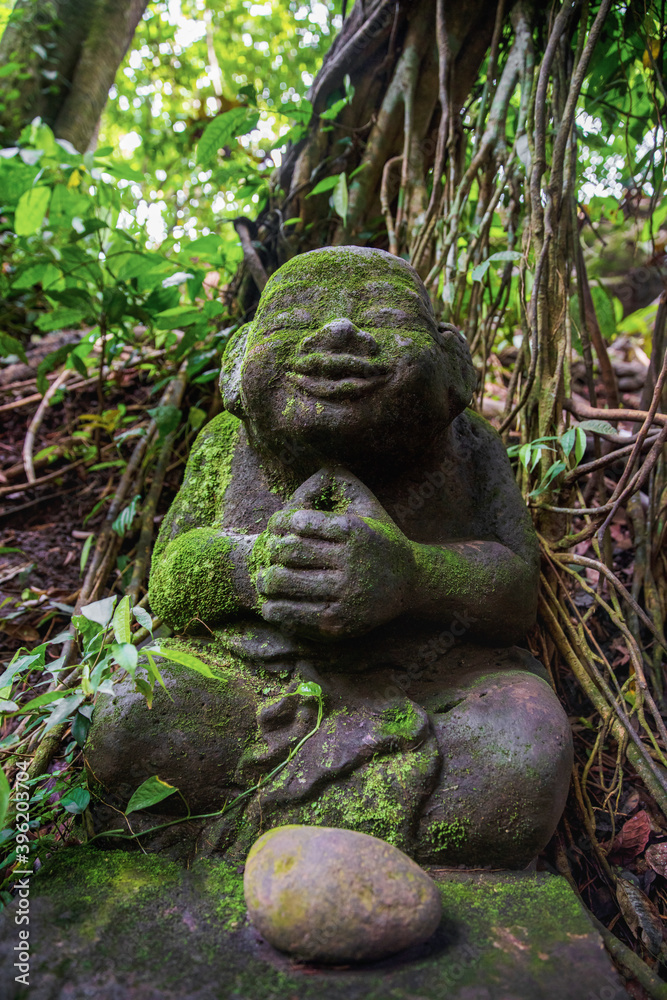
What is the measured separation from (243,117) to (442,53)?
3.54 ft

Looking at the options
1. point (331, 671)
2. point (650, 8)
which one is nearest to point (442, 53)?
point (650, 8)

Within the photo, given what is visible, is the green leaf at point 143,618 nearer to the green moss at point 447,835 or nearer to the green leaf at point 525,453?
the green moss at point 447,835

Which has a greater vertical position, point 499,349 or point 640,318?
point 640,318

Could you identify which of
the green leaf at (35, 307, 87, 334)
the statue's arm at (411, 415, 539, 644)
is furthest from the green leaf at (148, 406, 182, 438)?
the statue's arm at (411, 415, 539, 644)

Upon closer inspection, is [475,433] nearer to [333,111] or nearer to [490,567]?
[490,567]

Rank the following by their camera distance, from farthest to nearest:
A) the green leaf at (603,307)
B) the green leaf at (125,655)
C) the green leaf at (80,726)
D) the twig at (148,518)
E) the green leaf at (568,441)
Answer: the green leaf at (603,307), the twig at (148,518), the green leaf at (568,441), the green leaf at (80,726), the green leaf at (125,655)

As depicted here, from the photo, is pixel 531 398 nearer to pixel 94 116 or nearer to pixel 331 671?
pixel 331 671

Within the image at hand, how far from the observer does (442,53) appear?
341 cm

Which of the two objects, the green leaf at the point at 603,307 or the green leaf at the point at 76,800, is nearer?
the green leaf at the point at 76,800

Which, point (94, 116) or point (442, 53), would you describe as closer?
point (442, 53)

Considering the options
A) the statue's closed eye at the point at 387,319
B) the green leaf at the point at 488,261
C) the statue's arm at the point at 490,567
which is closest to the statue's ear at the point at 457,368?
the statue's closed eye at the point at 387,319

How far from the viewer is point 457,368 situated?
2.18 meters

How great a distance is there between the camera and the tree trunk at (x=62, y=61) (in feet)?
18.4

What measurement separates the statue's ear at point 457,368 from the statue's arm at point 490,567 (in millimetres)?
304
